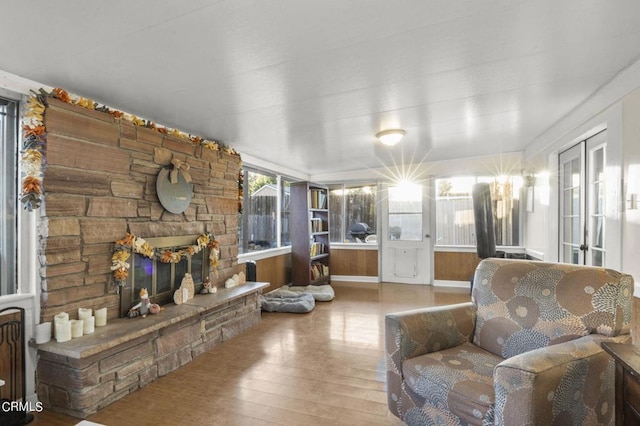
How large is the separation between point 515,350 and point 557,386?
51 centimetres

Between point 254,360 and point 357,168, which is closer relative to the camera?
point 254,360

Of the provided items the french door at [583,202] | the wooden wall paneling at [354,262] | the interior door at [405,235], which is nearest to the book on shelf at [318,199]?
the wooden wall paneling at [354,262]

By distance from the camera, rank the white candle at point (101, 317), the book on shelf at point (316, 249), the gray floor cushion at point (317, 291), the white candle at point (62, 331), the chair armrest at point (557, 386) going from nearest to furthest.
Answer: the chair armrest at point (557, 386) → the white candle at point (62, 331) → the white candle at point (101, 317) → the gray floor cushion at point (317, 291) → the book on shelf at point (316, 249)

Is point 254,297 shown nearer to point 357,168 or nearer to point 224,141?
point 224,141

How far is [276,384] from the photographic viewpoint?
7.88 feet

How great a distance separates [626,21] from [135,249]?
11.3ft

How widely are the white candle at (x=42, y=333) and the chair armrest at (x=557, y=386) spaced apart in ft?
8.65

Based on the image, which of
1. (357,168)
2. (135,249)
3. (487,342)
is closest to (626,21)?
(487,342)

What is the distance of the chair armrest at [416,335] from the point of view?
5.98ft

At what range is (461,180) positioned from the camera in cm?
564

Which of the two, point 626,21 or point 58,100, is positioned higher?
point 626,21

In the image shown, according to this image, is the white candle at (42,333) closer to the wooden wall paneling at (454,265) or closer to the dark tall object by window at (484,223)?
the dark tall object by window at (484,223)

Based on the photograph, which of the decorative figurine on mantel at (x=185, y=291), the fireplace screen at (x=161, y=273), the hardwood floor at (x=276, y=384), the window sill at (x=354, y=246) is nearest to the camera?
the hardwood floor at (x=276, y=384)

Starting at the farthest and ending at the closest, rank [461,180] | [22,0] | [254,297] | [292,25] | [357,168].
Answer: [357,168] → [461,180] → [254,297] → [292,25] → [22,0]
